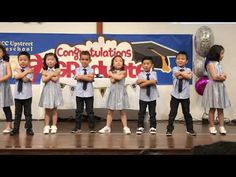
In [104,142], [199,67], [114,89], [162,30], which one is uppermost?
[162,30]

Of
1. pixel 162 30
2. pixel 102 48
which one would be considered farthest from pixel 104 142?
pixel 162 30

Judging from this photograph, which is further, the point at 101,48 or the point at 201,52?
the point at 101,48

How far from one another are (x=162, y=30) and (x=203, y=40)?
34.4 inches

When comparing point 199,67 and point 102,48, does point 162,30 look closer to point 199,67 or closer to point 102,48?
point 199,67

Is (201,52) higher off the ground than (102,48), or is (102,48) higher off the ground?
(102,48)

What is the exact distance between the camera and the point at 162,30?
806 centimetres

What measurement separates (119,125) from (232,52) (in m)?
2.50

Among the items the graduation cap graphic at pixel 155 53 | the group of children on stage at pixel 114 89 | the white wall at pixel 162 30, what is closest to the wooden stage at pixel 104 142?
the group of children on stage at pixel 114 89

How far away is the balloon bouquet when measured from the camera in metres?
7.52

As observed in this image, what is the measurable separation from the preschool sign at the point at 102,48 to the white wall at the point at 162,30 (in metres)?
0.09

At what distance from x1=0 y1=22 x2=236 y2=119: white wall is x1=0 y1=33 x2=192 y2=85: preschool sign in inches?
3.5

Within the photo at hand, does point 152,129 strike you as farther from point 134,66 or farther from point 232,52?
point 232,52
